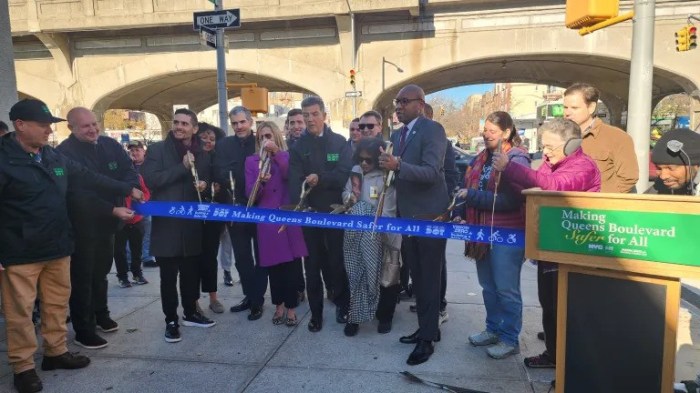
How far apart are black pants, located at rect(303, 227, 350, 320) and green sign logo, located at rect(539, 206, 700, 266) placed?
211 cm

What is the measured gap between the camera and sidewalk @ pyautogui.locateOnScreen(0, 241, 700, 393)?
326 cm

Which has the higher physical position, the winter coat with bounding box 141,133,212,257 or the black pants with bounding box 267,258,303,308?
the winter coat with bounding box 141,133,212,257

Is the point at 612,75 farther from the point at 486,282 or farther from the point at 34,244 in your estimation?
Result: the point at 34,244

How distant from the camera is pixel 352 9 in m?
15.4

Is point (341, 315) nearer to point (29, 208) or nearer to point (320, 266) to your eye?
point (320, 266)

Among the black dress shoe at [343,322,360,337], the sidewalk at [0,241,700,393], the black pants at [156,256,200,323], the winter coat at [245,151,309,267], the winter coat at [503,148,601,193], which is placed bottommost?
the sidewalk at [0,241,700,393]

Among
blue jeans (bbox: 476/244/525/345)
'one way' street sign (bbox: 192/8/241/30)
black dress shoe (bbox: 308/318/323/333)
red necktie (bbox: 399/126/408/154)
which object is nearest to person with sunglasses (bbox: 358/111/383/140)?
red necktie (bbox: 399/126/408/154)

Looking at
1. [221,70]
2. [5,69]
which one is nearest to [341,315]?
[5,69]

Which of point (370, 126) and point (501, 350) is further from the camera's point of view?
point (370, 126)

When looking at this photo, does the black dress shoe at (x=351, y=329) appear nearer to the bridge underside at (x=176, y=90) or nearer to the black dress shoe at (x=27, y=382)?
the black dress shoe at (x=27, y=382)

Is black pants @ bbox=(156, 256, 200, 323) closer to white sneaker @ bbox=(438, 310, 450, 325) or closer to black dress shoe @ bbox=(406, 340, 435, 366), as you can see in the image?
black dress shoe @ bbox=(406, 340, 435, 366)

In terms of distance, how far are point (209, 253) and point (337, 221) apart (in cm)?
165

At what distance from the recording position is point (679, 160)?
2982mm

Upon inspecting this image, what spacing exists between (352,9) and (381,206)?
527 inches
